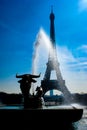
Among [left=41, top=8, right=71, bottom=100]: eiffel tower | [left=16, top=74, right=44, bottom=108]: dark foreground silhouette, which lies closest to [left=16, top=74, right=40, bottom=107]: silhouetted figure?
[left=16, top=74, right=44, bottom=108]: dark foreground silhouette

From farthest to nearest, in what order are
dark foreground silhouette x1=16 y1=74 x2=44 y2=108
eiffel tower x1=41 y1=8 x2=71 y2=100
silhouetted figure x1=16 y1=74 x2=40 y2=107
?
eiffel tower x1=41 y1=8 x2=71 y2=100, silhouetted figure x1=16 y1=74 x2=40 y2=107, dark foreground silhouette x1=16 y1=74 x2=44 y2=108

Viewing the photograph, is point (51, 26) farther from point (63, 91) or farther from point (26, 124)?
point (26, 124)

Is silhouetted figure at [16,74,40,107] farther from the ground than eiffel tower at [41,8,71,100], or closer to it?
closer to it

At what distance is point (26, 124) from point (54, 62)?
6349 centimetres

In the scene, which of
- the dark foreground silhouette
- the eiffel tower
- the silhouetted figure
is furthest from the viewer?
the eiffel tower

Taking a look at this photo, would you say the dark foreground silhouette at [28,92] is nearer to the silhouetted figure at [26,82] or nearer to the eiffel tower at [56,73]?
the silhouetted figure at [26,82]

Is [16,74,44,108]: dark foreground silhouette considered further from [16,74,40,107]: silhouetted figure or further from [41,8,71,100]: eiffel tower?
[41,8,71,100]: eiffel tower

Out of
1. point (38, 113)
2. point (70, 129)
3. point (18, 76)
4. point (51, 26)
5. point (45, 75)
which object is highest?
point (51, 26)

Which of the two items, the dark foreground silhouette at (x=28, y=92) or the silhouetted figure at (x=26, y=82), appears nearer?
the dark foreground silhouette at (x=28, y=92)

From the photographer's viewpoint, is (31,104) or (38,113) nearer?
(38,113)

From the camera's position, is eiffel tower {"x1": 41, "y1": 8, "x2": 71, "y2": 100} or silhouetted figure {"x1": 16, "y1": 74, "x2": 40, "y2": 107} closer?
silhouetted figure {"x1": 16, "y1": 74, "x2": 40, "y2": 107}

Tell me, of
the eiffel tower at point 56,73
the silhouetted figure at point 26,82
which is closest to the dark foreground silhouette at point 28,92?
the silhouetted figure at point 26,82

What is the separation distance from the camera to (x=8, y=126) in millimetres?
20297

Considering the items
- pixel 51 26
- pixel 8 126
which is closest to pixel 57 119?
pixel 8 126
